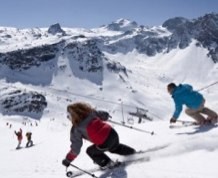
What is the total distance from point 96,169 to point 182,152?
2.47 m

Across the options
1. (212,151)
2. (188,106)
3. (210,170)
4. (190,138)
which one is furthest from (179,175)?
(188,106)

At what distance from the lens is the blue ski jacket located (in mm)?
14070

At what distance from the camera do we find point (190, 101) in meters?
14.2

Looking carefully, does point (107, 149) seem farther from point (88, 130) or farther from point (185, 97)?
point (185, 97)

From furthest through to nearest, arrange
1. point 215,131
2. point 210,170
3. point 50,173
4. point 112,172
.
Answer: point 50,173
point 215,131
point 112,172
point 210,170

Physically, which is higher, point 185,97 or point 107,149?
point 185,97

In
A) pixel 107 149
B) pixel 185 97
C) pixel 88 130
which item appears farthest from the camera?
pixel 185 97

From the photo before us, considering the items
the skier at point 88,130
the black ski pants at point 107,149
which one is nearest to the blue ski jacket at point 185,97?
the black ski pants at point 107,149

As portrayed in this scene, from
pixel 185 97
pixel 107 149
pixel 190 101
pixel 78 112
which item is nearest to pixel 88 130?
pixel 78 112

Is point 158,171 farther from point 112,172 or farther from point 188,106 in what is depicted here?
point 188,106

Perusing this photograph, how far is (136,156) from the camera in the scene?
11.5 m

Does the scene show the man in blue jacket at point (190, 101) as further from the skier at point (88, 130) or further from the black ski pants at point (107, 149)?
the skier at point (88, 130)

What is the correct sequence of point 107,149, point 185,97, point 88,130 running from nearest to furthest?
point 88,130, point 107,149, point 185,97

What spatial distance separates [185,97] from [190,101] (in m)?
0.24
